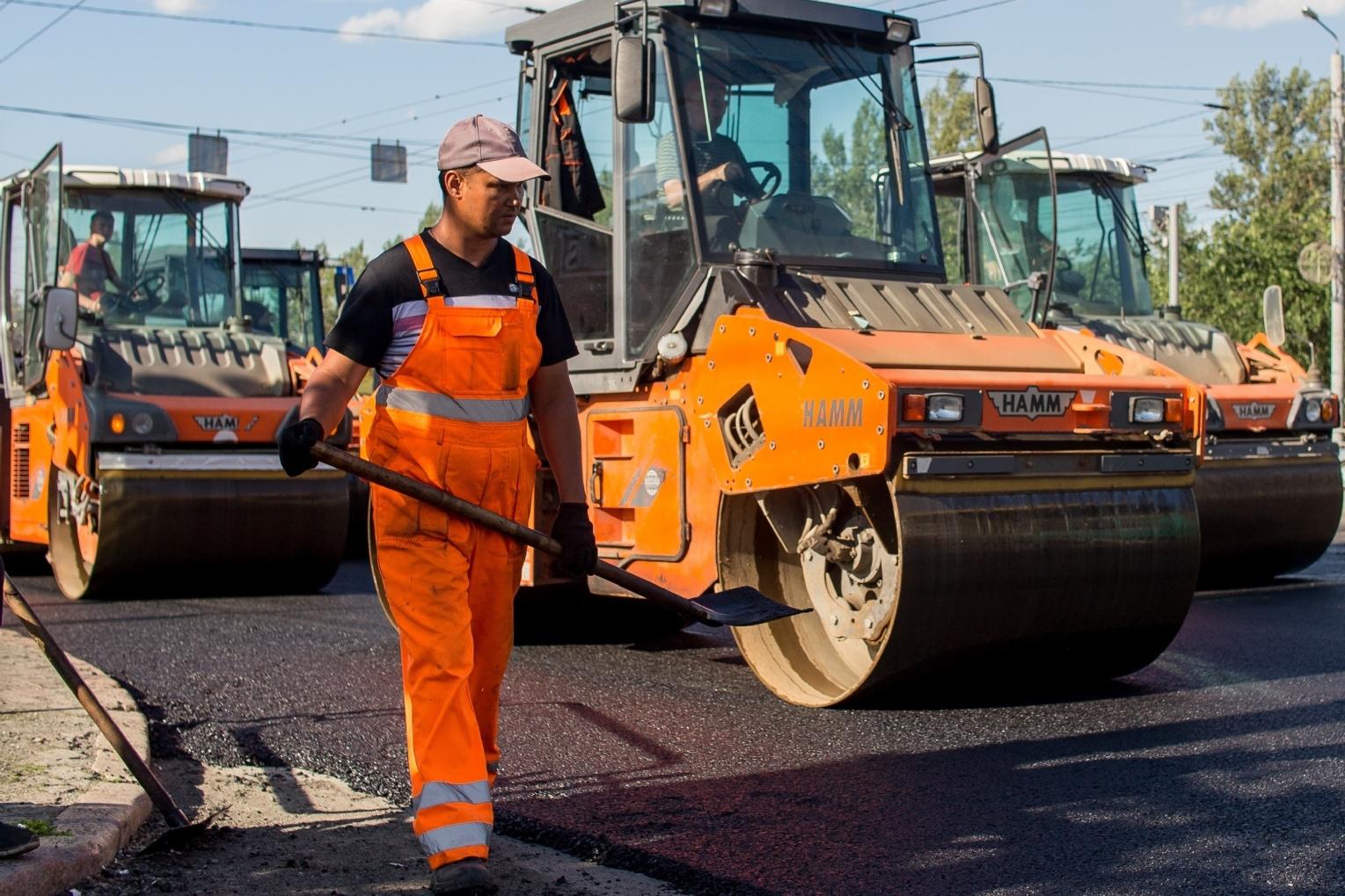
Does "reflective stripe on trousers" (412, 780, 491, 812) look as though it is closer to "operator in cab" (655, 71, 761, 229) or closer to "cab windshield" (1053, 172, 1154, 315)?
"operator in cab" (655, 71, 761, 229)

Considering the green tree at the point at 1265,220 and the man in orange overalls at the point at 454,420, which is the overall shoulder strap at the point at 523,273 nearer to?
the man in orange overalls at the point at 454,420

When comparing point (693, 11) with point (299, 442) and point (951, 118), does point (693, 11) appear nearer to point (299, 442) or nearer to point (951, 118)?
point (299, 442)

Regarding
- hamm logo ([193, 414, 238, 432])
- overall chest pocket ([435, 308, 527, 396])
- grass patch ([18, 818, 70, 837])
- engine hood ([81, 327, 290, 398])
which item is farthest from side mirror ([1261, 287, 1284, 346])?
grass patch ([18, 818, 70, 837])

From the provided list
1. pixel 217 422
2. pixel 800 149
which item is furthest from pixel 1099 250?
pixel 217 422

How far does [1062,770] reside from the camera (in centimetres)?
523

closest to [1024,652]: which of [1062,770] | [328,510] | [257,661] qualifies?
[1062,770]

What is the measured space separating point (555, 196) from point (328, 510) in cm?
332

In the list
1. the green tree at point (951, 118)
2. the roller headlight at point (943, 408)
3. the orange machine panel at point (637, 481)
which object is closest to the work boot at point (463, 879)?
the roller headlight at point (943, 408)

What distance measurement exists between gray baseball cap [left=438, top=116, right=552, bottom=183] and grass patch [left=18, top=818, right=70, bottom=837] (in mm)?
1855

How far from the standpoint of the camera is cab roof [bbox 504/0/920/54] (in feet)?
24.3

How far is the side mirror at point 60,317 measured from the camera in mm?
9680

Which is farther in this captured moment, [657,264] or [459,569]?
[657,264]

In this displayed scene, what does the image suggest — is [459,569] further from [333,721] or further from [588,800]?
[333,721]

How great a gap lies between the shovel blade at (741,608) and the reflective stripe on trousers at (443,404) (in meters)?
0.90
